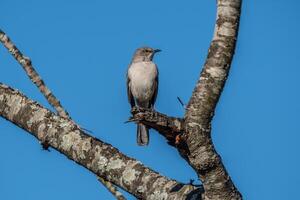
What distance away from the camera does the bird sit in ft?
39.3

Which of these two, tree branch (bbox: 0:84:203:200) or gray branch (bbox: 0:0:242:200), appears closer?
gray branch (bbox: 0:0:242:200)

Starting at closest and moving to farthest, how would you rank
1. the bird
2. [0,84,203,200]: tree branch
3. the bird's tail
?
1. [0,84,203,200]: tree branch
2. the bird's tail
3. the bird

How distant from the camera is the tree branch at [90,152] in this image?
3785 millimetres

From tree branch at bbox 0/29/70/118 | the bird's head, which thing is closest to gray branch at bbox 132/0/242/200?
tree branch at bbox 0/29/70/118

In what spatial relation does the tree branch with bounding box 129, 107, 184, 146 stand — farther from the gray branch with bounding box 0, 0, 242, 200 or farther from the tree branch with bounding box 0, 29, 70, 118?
the tree branch with bounding box 0, 29, 70, 118

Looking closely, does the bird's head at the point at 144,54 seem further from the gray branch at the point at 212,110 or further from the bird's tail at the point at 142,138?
the gray branch at the point at 212,110

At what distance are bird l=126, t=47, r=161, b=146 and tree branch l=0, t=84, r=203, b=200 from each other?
756 centimetres

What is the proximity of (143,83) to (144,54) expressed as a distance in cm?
101

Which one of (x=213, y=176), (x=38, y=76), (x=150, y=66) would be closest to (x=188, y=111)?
(x=213, y=176)

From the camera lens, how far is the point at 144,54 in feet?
42.1

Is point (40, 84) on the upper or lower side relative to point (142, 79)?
lower

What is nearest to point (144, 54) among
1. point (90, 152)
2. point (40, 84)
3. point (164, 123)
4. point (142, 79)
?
point (142, 79)

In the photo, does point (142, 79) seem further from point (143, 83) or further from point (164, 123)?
point (164, 123)

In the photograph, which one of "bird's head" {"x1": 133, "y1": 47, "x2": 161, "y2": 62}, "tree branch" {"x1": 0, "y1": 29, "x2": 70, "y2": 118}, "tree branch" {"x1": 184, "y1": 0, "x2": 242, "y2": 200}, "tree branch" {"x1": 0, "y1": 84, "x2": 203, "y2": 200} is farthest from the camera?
"bird's head" {"x1": 133, "y1": 47, "x2": 161, "y2": 62}
